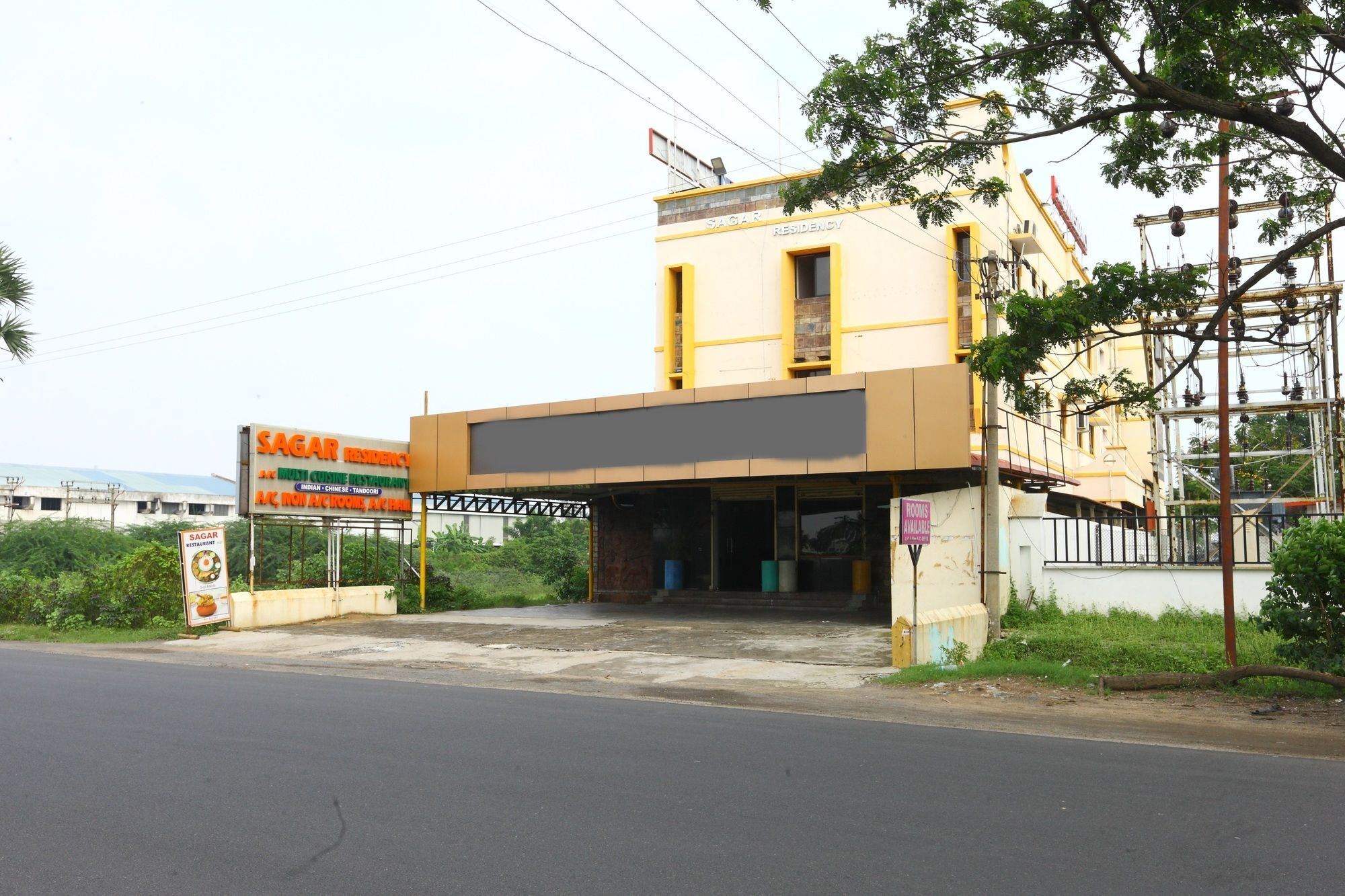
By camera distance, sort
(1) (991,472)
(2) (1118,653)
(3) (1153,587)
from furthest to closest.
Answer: (3) (1153,587), (1) (991,472), (2) (1118,653)

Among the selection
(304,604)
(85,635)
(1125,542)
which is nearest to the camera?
(1125,542)

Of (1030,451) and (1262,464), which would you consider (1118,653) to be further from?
(1262,464)

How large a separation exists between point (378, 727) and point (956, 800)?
5385mm

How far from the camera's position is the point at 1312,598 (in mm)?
11945

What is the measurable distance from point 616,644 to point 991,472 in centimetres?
738

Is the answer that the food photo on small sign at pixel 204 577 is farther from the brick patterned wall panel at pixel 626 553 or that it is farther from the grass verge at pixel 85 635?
the brick patterned wall panel at pixel 626 553

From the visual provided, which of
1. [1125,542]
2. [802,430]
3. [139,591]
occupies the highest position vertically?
[802,430]

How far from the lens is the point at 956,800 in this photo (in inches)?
271

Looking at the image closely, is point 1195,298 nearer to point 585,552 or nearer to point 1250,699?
point 1250,699

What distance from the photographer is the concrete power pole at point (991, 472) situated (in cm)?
1630

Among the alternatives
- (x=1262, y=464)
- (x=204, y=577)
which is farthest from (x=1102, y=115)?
(x=1262, y=464)

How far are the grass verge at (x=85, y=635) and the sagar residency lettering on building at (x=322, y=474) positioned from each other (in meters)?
3.28

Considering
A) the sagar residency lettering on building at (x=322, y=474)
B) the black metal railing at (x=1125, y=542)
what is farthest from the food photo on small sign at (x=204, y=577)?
the black metal railing at (x=1125, y=542)

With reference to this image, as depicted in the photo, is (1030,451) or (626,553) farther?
(626,553)
